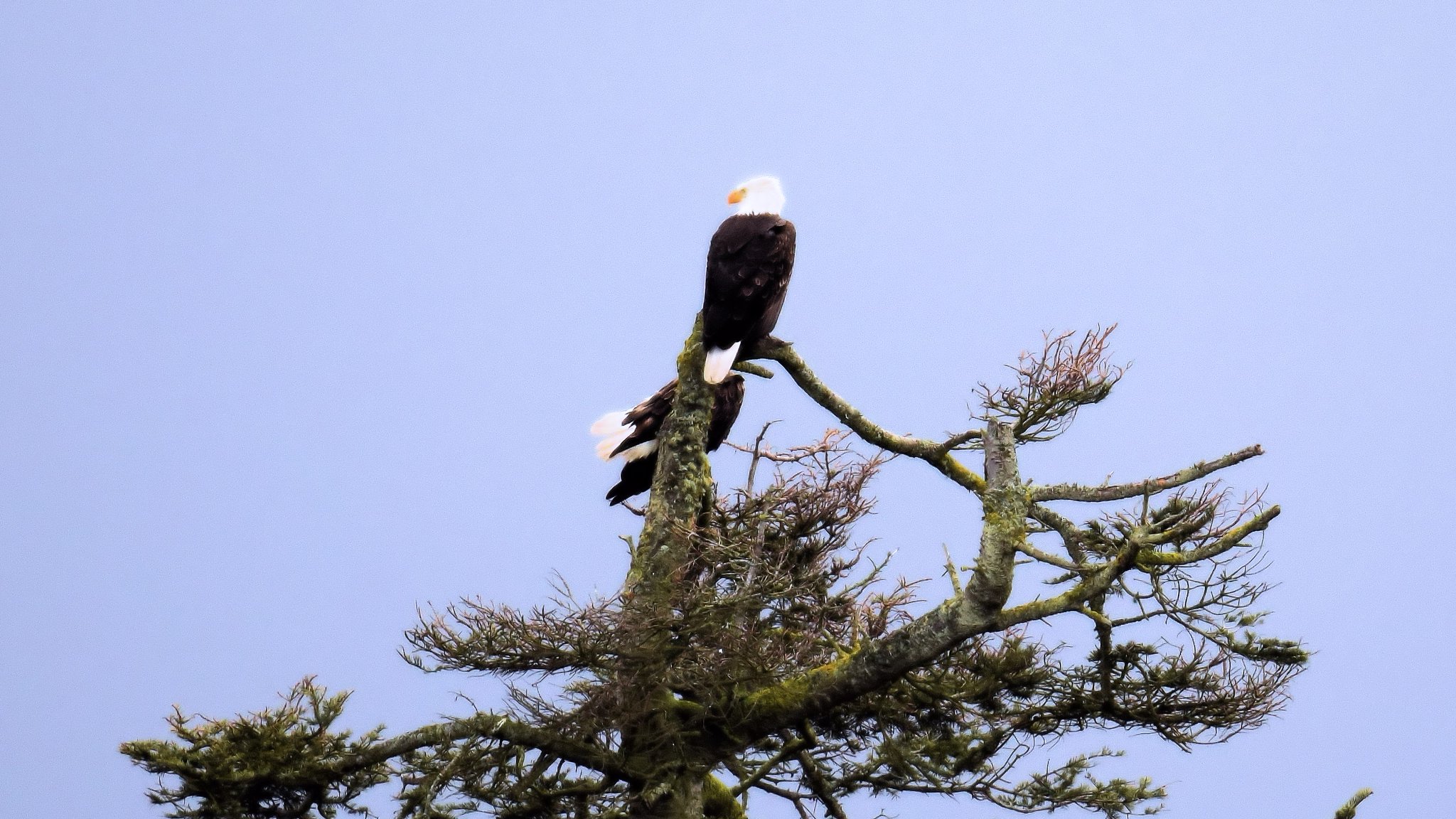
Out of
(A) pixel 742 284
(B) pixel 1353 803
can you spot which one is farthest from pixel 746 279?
(B) pixel 1353 803

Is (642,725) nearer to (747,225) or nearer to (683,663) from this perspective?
(683,663)

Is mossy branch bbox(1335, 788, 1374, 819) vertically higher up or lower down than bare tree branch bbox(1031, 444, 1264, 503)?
lower down

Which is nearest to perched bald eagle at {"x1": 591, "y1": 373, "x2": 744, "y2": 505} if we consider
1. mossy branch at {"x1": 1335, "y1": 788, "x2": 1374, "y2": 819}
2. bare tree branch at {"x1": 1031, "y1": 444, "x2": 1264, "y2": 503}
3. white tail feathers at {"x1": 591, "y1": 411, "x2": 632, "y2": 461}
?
white tail feathers at {"x1": 591, "y1": 411, "x2": 632, "y2": 461}

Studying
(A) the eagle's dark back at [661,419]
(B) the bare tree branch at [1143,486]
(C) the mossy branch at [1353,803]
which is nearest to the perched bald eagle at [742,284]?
(A) the eagle's dark back at [661,419]

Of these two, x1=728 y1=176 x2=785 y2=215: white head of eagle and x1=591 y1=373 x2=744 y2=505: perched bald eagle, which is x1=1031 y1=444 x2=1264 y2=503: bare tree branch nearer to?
x1=591 y1=373 x2=744 y2=505: perched bald eagle

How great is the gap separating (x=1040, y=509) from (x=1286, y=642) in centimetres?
129

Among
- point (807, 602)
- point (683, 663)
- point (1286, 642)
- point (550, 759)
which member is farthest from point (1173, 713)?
point (550, 759)

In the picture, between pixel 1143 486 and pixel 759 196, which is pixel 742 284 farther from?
pixel 1143 486

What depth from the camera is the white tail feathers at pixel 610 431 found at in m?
8.20

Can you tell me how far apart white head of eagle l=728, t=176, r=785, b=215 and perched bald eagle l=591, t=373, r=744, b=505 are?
0.87 meters

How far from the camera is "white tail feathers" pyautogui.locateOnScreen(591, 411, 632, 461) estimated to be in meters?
8.20

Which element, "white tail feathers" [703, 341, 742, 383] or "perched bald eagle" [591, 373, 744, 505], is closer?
"white tail feathers" [703, 341, 742, 383]

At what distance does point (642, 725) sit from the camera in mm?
7102

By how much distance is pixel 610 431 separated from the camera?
828 cm
